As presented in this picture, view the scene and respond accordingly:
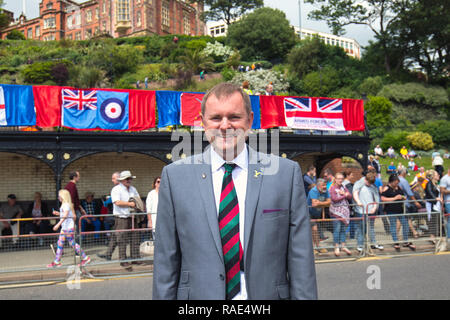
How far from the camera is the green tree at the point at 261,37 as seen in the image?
58.1 metres

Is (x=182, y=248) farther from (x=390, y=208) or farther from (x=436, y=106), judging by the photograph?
(x=436, y=106)

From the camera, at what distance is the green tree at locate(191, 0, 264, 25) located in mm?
76438

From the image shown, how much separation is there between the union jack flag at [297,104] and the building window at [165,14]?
256ft

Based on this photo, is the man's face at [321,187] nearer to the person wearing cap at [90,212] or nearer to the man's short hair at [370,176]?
the man's short hair at [370,176]

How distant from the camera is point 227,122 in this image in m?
2.38

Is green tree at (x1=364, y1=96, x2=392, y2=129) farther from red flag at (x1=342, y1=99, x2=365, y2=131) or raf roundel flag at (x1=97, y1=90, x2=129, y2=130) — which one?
raf roundel flag at (x1=97, y1=90, x2=129, y2=130)

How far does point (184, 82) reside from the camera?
148 feet

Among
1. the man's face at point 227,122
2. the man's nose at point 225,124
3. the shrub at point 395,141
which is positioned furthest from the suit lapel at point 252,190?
the shrub at point 395,141

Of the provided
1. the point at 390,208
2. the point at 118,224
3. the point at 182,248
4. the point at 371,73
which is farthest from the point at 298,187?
the point at 371,73

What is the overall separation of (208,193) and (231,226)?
24 cm

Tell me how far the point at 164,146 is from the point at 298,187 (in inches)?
443

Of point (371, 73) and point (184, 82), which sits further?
point (371, 73)

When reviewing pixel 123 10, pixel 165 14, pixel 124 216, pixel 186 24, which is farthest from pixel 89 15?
pixel 124 216

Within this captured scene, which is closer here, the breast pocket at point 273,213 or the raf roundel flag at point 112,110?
the breast pocket at point 273,213
